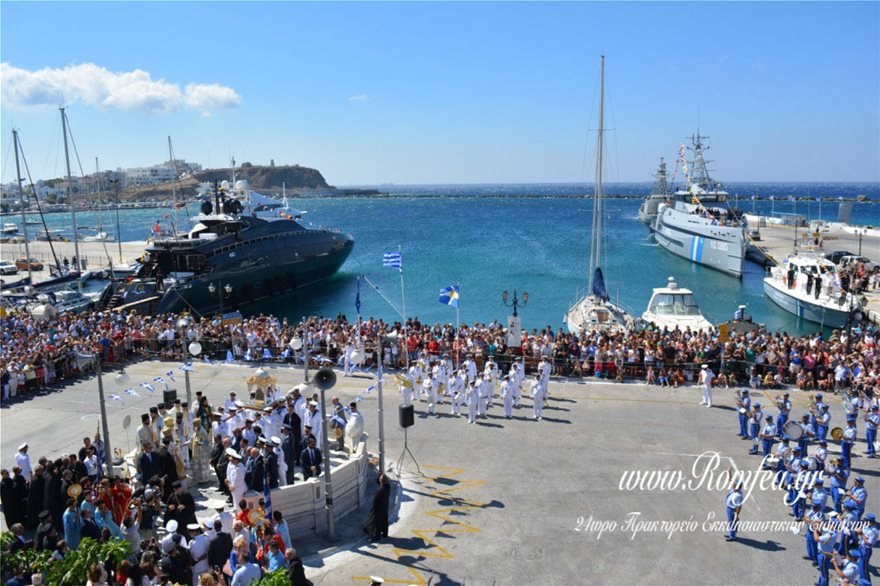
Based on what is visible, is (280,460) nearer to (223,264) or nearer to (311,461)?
(311,461)

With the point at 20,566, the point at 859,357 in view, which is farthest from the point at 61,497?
the point at 859,357

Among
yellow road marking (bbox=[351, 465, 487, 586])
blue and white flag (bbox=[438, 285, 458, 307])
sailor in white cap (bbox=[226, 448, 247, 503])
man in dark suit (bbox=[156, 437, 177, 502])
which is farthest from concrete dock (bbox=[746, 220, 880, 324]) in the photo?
man in dark suit (bbox=[156, 437, 177, 502])

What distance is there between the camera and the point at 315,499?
12992 mm

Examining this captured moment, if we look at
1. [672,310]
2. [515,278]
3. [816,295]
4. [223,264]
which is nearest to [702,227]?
[515,278]

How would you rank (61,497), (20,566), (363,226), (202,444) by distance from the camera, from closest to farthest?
(20,566), (61,497), (202,444), (363,226)

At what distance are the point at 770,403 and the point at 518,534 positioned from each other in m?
10.8

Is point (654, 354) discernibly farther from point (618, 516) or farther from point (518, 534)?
point (518, 534)

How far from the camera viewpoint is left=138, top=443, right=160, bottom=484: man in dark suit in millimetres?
12945

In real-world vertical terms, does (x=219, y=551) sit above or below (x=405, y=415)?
below

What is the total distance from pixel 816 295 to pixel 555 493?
30357 mm

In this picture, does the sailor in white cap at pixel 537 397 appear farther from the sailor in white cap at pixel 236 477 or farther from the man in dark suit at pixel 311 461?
the sailor in white cap at pixel 236 477

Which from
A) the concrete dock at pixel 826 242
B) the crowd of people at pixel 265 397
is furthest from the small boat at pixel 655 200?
the crowd of people at pixel 265 397

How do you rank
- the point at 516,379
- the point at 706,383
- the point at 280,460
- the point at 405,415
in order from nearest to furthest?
the point at 280,460
the point at 405,415
the point at 706,383
the point at 516,379

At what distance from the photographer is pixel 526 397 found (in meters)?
21.1
